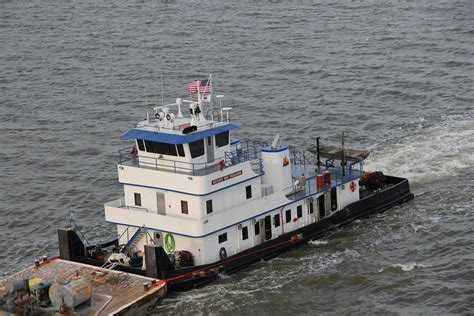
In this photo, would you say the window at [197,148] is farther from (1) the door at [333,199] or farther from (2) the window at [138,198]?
(1) the door at [333,199]

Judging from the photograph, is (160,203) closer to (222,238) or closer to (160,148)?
(160,148)

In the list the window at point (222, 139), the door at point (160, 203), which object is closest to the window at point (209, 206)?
the door at point (160, 203)

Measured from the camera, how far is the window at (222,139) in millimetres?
38312

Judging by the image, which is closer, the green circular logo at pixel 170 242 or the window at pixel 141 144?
the green circular logo at pixel 170 242

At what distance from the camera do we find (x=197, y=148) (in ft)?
123

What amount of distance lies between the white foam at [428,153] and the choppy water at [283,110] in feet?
0.45

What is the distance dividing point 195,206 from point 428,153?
1823cm

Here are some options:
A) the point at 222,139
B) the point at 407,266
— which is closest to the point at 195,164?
the point at 222,139

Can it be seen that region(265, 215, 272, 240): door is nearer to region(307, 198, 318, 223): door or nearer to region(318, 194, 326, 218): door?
region(307, 198, 318, 223): door

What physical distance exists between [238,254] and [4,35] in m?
55.6

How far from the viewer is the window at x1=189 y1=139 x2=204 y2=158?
123 feet

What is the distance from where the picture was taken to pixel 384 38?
75.6 meters

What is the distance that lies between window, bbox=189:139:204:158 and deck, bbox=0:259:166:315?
5.19 metres

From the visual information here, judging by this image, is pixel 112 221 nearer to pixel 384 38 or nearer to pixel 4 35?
pixel 384 38
